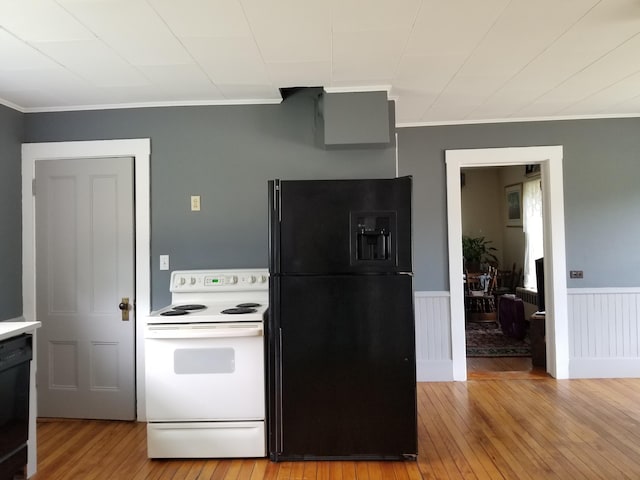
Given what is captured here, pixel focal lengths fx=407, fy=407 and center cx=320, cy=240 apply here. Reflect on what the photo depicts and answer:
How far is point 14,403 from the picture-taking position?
79.3 inches

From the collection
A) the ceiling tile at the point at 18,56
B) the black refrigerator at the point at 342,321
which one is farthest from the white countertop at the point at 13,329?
the ceiling tile at the point at 18,56

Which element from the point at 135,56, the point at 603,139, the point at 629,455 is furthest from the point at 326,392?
the point at 603,139

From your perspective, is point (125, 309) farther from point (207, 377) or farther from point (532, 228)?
point (532, 228)

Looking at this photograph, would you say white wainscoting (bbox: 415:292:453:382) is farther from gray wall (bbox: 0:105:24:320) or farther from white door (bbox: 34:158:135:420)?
gray wall (bbox: 0:105:24:320)

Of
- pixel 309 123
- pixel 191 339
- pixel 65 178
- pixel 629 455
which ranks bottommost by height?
pixel 629 455

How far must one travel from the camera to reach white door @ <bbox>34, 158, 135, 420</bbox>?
300 cm

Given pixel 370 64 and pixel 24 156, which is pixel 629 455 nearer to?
pixel 370 64

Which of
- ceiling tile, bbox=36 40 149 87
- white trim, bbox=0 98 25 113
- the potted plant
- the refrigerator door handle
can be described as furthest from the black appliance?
white trim, bbox=0 98 25 113

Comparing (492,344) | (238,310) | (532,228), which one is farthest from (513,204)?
(238,310)

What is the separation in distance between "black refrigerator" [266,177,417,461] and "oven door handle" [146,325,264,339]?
127 mm

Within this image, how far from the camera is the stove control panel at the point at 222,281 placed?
2.84 metres

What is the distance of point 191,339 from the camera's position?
7.69ft

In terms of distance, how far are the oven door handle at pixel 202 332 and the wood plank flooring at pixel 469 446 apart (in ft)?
2.46

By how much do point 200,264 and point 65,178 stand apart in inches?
47.8
